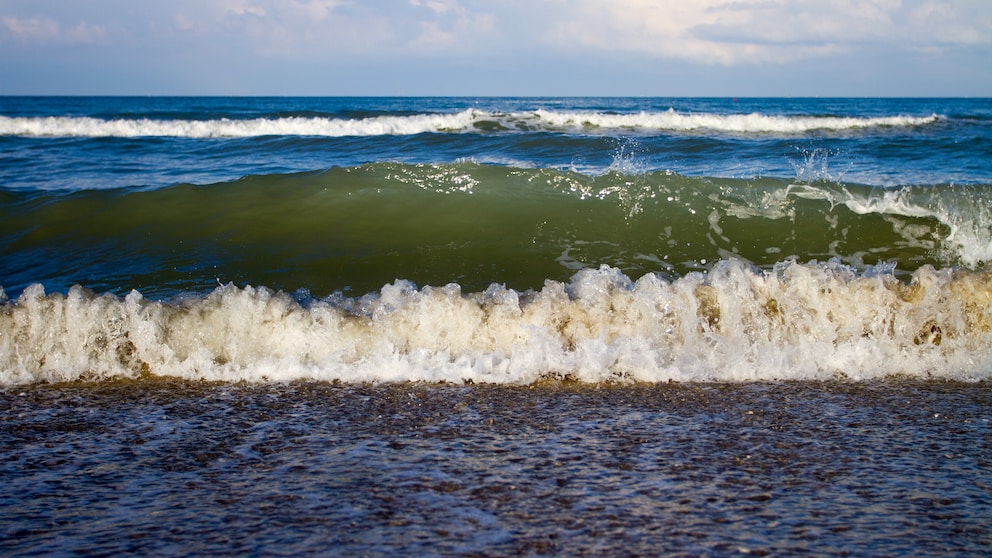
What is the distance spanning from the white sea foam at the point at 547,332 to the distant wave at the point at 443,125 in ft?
43.6

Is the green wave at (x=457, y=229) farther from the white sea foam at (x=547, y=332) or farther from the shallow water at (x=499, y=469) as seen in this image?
the shallow water at (x=499, y=469)

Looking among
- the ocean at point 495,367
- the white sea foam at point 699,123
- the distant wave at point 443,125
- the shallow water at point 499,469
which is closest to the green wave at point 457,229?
the ocean at point 495,367

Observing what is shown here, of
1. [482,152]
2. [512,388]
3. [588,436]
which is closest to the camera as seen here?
[588,436]

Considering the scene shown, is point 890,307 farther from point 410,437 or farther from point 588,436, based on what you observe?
point 410,437

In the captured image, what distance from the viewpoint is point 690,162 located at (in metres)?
11.7

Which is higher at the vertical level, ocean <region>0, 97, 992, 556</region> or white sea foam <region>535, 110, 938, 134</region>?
white sea foam <region>535, 110, 938, 134</region>

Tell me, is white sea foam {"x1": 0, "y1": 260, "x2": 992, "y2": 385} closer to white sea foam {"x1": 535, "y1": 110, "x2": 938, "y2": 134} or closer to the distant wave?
the distant wave

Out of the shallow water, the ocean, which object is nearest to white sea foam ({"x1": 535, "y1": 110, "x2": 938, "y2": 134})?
the ocean

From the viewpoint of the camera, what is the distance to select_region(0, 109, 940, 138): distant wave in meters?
19.1

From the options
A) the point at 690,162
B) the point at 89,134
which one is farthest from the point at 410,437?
the point at 89,134

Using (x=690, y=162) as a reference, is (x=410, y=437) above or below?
below

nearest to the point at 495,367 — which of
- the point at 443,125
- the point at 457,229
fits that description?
the point at 457,229

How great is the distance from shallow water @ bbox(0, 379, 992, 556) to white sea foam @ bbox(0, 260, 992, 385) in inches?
8.3

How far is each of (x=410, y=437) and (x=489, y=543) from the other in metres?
0.99
